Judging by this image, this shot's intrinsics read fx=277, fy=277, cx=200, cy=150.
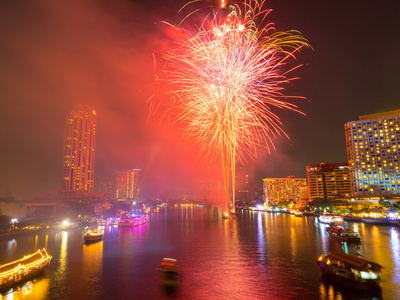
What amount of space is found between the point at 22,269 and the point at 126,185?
18188cm

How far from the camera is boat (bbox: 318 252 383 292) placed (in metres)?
14.9

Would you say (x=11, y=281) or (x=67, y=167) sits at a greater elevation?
(x=67, y=167)

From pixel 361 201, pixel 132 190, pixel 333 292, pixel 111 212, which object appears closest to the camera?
pixel 333 292

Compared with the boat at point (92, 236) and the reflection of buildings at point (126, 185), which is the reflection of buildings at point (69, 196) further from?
the reflection of buildings at point (126, 185)

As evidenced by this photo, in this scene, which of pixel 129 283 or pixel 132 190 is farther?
pixel 132 190

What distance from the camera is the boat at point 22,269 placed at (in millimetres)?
17125

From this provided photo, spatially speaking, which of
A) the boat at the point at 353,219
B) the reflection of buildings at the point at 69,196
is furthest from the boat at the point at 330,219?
the reflection of buildings at the point at 69,196

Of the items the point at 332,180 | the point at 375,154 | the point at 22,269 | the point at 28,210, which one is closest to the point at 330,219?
the point at 375,154

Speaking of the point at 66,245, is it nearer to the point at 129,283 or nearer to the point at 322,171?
the point at 129,283

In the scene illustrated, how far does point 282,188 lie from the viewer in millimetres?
162250

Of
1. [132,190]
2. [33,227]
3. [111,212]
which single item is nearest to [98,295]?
[33,227]

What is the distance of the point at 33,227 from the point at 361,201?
80302 millimetres

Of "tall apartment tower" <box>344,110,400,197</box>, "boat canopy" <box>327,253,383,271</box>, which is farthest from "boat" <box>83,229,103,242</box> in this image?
"tall apartment tower" <box>344,110,400,197</box>

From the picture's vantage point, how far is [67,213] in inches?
2687
